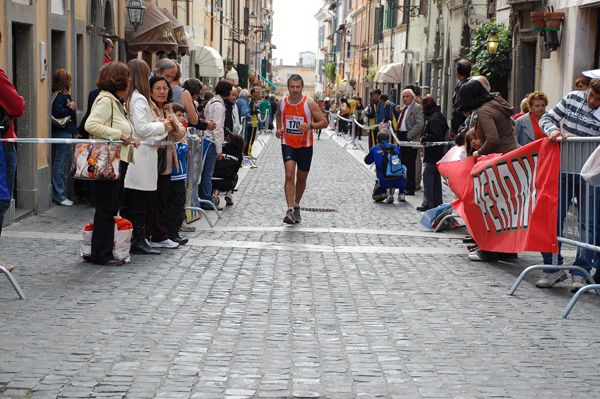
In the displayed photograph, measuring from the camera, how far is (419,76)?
37.8 m

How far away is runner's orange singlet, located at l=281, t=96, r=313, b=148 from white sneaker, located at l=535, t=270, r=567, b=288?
192 inches

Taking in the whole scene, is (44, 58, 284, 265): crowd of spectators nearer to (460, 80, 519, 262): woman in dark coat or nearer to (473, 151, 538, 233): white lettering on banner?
(460, 80, 519, 262): woman in dark coat

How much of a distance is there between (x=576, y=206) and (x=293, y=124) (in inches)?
208

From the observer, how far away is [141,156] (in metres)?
9.16

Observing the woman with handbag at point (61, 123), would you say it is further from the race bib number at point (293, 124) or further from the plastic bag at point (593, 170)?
the plastic bag at point (593, 170)

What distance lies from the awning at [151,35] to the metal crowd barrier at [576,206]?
1394 cm

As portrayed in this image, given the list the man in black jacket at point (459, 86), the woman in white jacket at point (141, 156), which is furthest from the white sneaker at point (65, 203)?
the man in black jacket at point (459, 86)

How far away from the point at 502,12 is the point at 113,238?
16.2 meters

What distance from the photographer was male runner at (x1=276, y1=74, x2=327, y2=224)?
41.4 ft

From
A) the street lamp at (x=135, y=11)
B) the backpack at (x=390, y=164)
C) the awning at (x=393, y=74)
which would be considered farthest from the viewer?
the awning at (x=393, y=74)

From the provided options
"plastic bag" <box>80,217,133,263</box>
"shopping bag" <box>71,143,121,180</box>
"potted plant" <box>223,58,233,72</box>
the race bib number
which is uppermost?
"potted plant" <box>223,58,233,72</box>

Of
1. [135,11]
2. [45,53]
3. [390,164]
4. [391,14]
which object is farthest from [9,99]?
[391,14]

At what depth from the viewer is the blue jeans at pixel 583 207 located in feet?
25.4

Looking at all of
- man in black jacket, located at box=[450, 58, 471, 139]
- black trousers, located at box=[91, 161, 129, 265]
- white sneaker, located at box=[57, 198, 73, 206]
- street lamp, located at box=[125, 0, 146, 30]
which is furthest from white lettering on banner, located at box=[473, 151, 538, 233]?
street lamp, located at box=[125, 0, 146, 30]
